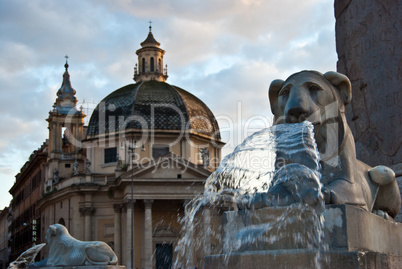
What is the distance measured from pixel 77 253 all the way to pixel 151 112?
136 ft

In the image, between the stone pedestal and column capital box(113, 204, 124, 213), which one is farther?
column capital box(113, 204, 124, 213)

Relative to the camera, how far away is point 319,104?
18.4ft

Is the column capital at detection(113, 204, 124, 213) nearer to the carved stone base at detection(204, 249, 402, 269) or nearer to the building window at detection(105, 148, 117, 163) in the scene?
the building window at detection(105, 148, 117, 163)

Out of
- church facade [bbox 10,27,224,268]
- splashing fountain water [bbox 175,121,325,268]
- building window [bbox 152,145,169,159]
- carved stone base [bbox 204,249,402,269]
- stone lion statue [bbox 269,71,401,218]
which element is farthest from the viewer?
building window [bbox 152,145,169,159]

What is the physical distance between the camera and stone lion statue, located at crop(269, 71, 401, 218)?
5.44 m

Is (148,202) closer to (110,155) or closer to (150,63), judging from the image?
(110,155)

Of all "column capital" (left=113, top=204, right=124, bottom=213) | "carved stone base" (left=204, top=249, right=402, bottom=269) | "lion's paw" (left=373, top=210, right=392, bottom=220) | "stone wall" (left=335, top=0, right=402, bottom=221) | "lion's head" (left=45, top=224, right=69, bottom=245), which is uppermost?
"column capital" (left=113, top=204, right=124, bottom=213)

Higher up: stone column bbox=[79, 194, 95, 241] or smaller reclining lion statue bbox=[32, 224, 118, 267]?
stone column bbox=[79, 194, 95, 241]

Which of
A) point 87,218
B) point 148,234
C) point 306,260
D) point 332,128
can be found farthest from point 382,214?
point 87,218

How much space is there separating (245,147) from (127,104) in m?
51.0

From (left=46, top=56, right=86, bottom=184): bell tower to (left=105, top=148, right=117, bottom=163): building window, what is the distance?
6.71m

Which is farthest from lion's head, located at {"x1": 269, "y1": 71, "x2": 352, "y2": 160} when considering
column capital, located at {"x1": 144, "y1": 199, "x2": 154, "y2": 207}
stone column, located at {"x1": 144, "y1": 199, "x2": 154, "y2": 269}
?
stone column, located at {"x1": 144, "y1": 199, "x2": 154, "y2": 269}

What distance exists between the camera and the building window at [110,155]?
5594 centimetres

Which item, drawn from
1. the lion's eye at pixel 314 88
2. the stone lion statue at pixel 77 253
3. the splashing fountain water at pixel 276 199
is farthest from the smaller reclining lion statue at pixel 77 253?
the lion's eye at pixel 314 88
